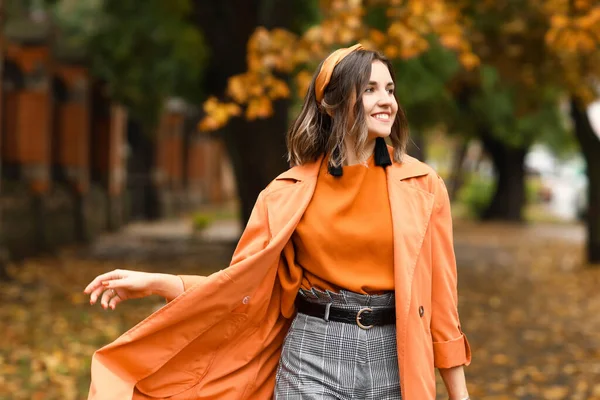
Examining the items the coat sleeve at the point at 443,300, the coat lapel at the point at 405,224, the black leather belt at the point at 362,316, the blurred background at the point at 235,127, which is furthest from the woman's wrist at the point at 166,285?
the blurred background at the point at 235,127

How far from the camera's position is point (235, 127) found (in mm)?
12852

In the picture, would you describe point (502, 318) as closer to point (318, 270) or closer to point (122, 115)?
point (318, 270)

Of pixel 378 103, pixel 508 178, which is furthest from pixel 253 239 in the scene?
pixel 508 178

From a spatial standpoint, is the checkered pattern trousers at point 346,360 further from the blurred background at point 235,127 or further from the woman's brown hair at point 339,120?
the blurred background at point 235,127

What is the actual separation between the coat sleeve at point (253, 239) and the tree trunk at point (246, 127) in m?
9.36

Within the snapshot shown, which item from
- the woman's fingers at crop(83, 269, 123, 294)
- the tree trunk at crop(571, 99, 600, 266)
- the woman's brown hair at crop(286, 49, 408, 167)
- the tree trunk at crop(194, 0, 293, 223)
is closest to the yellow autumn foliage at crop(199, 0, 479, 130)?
the tree trunk at crop(194, 0, 293, 223)

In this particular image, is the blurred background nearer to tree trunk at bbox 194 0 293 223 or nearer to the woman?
tree trunk at bbox 194 0 293 223

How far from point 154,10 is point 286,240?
12.6m

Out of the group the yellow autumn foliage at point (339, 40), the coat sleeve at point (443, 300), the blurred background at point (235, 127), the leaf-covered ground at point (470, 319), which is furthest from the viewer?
the blurred background at point (235, 127)

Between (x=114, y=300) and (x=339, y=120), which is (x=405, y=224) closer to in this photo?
(x=339, y=120)

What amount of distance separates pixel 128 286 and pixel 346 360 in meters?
0.72

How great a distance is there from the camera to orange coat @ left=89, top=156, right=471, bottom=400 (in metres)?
2.83

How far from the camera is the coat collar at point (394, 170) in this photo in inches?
117

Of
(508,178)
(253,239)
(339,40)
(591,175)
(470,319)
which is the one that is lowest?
(508,178)
